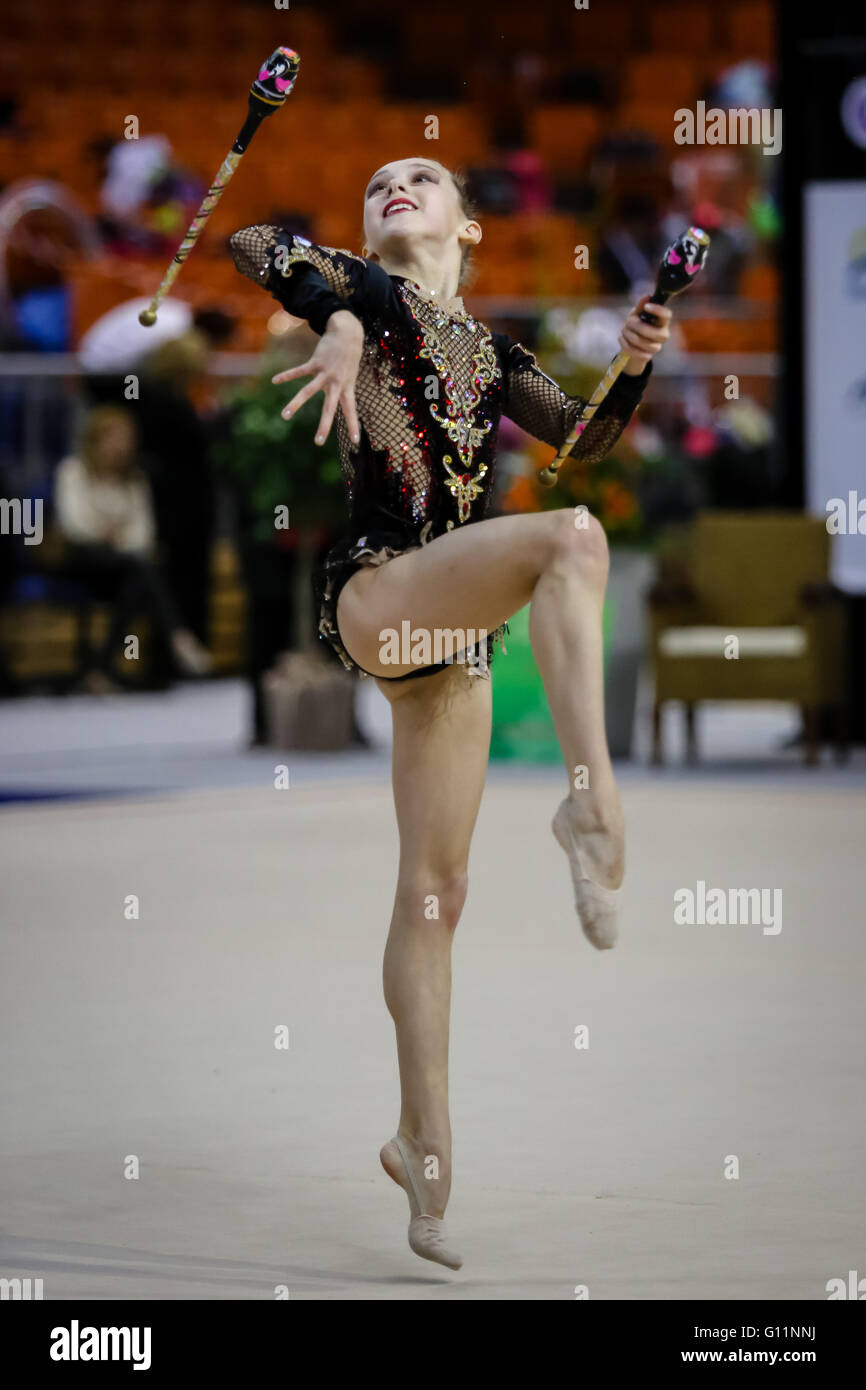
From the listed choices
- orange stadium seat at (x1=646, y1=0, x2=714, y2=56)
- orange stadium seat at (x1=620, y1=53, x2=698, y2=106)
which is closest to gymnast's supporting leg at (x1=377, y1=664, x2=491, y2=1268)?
orange stadium seat at (x1=620, y1=53, x2=698, y2=106)

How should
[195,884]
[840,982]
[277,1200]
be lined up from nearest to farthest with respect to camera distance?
[277,1200] → [840,982] → [195,884]

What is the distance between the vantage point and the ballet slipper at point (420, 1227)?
9.16 feet

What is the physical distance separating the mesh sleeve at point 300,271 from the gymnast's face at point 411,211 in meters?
0.18

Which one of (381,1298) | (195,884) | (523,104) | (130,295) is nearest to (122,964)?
(195,884)

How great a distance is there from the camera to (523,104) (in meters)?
18.7

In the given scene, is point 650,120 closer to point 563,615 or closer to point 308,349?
point 308,349

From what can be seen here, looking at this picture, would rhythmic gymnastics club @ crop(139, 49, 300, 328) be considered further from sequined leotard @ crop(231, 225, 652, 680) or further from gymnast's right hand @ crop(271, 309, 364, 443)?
gymnast's right hand @ crop(271, 309, 364, 443)

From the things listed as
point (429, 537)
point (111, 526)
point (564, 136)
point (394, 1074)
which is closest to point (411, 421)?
point (429, 537)

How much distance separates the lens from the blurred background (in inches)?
356

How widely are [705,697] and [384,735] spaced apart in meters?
2.10

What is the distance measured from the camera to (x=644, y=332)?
9.29ft

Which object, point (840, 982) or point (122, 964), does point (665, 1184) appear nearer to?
point (840, 982)

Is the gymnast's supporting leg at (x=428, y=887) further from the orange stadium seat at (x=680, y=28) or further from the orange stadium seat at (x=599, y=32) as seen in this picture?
the orange stadium seat at (x=599, y=32)

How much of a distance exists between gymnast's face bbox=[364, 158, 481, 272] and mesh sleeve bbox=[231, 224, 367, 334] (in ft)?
0.59
